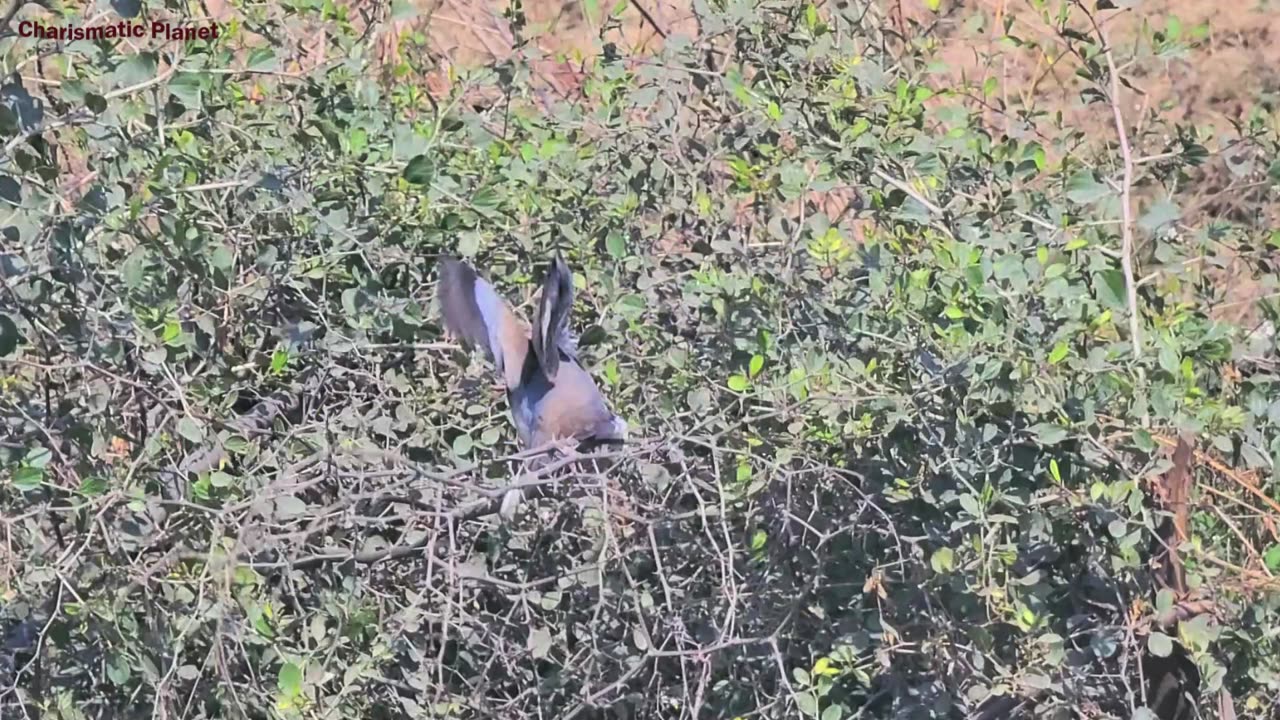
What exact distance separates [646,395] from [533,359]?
0.24m

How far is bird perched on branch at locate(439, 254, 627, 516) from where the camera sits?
2.68 m

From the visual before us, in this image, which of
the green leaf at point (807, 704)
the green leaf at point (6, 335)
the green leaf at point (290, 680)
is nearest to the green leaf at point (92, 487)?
the green leaf at point (6, 335)

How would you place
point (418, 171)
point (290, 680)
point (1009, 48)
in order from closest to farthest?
point (290, 680), point (418, 171), point (1009, 48)

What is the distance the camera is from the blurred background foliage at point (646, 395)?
7.06 ft

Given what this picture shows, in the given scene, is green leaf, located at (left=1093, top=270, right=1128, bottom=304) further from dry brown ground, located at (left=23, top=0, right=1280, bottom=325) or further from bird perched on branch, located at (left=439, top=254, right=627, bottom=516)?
bird perched on branch, located at (left=439, top=254, right=627, bottom=516)

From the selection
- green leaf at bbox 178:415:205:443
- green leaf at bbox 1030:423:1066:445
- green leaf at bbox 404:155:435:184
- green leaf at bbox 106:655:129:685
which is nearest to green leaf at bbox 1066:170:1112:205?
green leaf at bbox 1030:423:1066:445

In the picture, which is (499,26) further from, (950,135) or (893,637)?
(893,637)

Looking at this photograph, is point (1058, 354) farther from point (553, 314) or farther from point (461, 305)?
point (461, 305)

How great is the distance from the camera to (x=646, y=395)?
105 inches

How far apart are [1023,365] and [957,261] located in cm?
26

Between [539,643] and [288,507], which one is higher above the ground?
[288,507]

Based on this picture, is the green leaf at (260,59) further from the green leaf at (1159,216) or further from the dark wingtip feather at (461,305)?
the green leaf at (1159,216)

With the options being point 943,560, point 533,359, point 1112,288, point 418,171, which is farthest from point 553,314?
point 1112,288

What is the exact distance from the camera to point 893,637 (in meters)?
2.33
